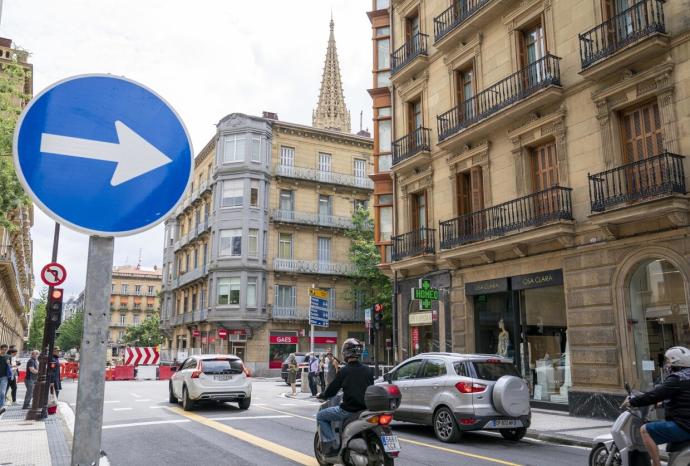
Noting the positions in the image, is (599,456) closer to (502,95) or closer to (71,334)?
(502,95)

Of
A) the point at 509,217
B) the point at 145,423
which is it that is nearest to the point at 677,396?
the point at 145,423

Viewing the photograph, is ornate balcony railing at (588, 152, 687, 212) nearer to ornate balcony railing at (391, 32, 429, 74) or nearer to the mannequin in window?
the mannequin in window

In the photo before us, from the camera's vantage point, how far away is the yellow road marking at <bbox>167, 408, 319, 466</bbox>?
899cm

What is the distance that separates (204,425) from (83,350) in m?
11.7

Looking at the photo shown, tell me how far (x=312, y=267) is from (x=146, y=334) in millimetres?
52507

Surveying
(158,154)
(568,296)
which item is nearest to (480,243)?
(568,296)

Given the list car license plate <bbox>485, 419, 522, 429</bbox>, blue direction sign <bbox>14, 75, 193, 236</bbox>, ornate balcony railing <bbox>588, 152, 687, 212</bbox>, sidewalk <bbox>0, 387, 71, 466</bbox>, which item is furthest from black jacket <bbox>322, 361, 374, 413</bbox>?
ornate balcony railing <bbox>588, 152, 687, 212</bbox>

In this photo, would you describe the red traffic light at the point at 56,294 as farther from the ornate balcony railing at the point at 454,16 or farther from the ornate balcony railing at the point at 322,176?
the ornate balcony railing at the point at 322,176

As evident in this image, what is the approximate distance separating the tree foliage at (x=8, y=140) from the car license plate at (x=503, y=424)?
13.5 meters

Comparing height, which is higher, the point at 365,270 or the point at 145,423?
the point at 365,270

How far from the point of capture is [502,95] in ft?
62.3

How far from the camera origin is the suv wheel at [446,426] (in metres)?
11.2

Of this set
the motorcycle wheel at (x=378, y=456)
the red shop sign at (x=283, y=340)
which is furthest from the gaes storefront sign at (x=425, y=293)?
the red shop sign at (x=283, y=340)

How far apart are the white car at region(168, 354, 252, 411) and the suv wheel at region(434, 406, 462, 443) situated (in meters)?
6.79
